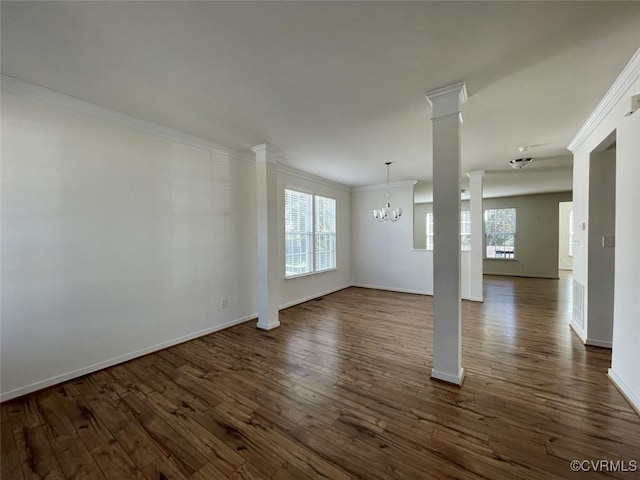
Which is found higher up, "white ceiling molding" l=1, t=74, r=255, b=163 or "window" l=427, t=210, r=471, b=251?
"white ceiling molding" l=1, t=74, r=255, b=163

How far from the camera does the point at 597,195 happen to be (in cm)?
293

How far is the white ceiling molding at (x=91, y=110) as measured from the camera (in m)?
2.15

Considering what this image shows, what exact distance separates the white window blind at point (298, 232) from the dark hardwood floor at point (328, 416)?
2035 millimetres

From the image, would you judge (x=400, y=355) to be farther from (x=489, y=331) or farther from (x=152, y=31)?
(x=152, y=31)

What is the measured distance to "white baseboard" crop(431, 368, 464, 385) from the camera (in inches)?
89.6

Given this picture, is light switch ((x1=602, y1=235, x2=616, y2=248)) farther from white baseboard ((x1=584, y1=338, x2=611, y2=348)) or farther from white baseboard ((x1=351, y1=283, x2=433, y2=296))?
white baseboard ((x1=351, y1=283, x2=433, y2=296))

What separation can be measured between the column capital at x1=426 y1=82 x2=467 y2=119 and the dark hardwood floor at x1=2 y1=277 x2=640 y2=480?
2443 mm

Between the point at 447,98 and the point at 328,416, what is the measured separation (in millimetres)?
2809

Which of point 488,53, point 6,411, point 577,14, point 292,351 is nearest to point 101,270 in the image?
point 6,411

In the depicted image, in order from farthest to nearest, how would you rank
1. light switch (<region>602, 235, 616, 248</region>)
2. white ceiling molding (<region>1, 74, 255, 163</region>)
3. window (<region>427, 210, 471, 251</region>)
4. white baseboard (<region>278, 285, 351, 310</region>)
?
window (<region>427, 210, 471, 251</region>) < white baseboard (<region>278, 285, 351, 310</region>) < light switch (<region>602, 235, 616, 248</region>) < white ceiling molding (<region>1, 74, 255, 163</region>)

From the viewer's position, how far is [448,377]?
90.9 inches

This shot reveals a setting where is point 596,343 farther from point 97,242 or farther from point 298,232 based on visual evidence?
point 97,242

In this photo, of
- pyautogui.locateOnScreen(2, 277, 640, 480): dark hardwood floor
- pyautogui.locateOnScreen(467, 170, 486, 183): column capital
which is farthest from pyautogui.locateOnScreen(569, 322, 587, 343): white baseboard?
pyautogui.locateOnScreen(467, 170, 486, 183): column capital

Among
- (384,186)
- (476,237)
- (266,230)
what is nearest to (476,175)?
(476,237)
